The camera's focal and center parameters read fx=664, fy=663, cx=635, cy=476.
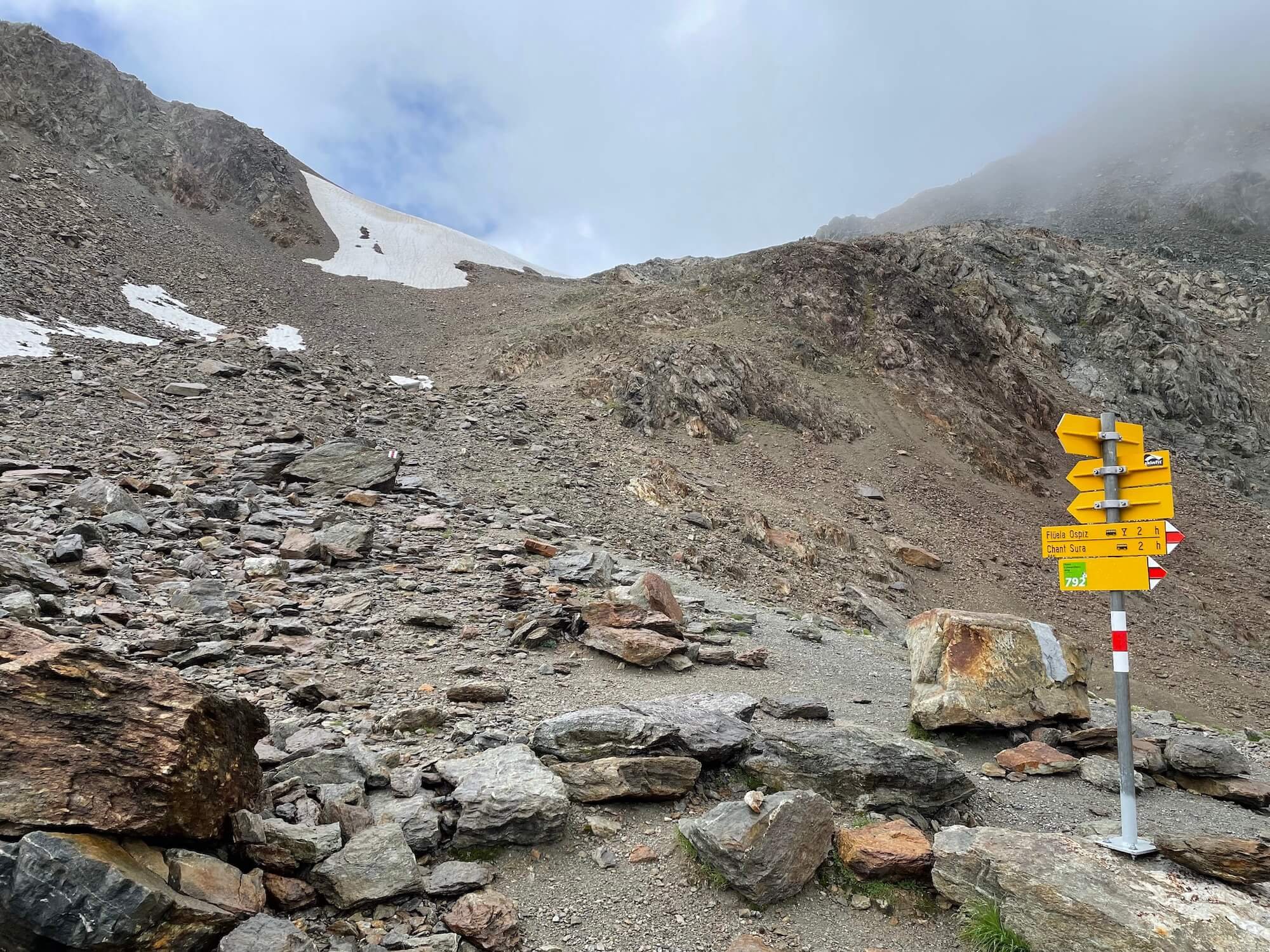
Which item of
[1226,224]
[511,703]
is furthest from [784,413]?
[1226,224]

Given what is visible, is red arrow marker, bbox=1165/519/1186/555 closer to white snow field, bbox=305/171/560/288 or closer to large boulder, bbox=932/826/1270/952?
large boulder, bbox=932/826/1270/952

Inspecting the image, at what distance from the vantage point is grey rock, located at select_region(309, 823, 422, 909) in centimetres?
395

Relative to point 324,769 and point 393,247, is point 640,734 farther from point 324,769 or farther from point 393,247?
point 393,247

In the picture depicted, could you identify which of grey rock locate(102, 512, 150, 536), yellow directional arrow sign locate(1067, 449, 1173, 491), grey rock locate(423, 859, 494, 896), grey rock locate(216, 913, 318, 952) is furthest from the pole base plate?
grey rock locate(102, 512, 150, 536)

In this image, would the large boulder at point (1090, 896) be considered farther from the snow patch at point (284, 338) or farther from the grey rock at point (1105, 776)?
the snow patch at point (284, 338)

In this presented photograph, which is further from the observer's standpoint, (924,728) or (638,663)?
(638,663)

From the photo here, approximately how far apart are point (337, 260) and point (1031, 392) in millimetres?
48668

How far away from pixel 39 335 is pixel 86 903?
1026 inches

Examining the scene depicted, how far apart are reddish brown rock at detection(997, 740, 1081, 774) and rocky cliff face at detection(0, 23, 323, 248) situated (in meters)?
55.8

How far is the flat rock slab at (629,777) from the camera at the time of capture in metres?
5.33

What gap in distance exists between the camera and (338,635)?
28.0 feet

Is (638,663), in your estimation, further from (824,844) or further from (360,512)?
(360,512)

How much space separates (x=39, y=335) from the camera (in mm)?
21766

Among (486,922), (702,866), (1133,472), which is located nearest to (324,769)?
(486,922)
